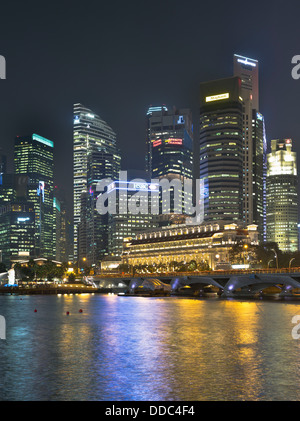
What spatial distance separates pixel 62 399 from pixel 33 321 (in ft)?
189

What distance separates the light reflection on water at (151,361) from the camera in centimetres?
3759

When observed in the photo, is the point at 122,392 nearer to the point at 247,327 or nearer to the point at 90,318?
the point at 247,327

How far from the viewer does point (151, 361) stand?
4978 cm

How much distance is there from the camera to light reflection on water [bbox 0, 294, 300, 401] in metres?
37.6

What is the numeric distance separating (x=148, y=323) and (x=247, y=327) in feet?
56.2

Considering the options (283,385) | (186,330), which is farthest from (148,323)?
(283,385)

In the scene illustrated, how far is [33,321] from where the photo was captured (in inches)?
3595

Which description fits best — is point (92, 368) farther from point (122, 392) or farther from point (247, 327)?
point (247, 327)

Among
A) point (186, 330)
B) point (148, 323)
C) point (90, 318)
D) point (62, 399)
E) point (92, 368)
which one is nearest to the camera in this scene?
point (62, 399)
